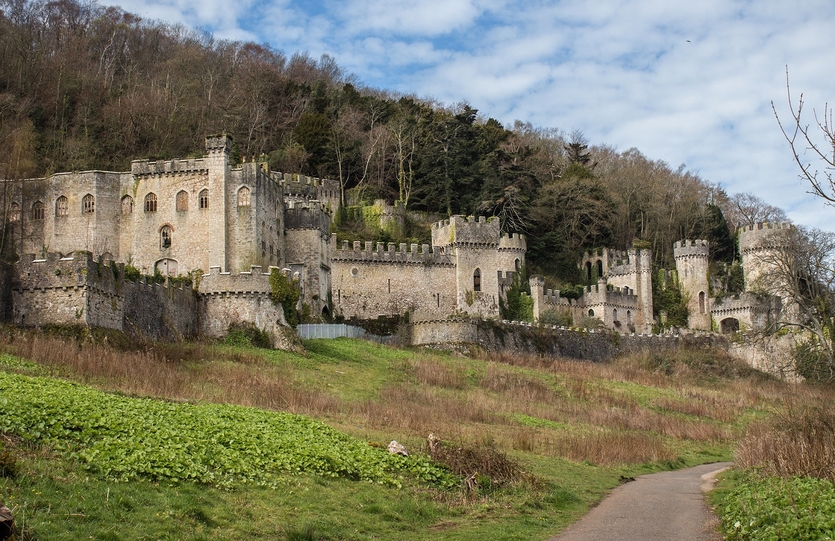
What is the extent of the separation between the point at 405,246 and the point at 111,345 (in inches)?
1093

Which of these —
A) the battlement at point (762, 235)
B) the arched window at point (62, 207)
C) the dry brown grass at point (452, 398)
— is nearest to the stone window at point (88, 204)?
the arched window at point (62, 207)

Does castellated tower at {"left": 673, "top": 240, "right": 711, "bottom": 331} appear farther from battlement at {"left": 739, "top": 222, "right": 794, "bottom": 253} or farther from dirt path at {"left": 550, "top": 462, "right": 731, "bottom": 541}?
dirt path at {"left": 550, "top": 462, "right": 731, "bottom": 541}

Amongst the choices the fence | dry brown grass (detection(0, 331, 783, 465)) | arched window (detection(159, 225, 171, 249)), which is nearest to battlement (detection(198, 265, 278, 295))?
the fence

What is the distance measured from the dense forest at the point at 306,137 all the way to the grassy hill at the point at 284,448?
27065 mm

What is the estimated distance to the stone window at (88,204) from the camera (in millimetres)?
46500

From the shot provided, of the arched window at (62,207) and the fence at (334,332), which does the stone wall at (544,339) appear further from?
the arched window at (62,207)

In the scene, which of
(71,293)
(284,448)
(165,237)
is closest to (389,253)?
(165,237)

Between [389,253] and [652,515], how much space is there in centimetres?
3804

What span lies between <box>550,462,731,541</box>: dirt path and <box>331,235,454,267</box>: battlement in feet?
107

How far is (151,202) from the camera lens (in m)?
46.5

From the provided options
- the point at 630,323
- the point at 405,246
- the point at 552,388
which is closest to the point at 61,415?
the point at 552,388

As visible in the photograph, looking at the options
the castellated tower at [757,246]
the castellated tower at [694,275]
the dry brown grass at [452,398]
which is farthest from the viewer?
the castellated tower at [694,275]

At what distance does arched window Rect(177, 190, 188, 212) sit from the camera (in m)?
45.8

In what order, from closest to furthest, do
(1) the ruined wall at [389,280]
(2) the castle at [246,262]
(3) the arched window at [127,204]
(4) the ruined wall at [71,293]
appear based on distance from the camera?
1. (4) the ruined wall at [71,293]
2. (2) the castle at [246,262]
3. (3) the arched window at [127,204]
4. (1) the ruined wall at [389,280]
